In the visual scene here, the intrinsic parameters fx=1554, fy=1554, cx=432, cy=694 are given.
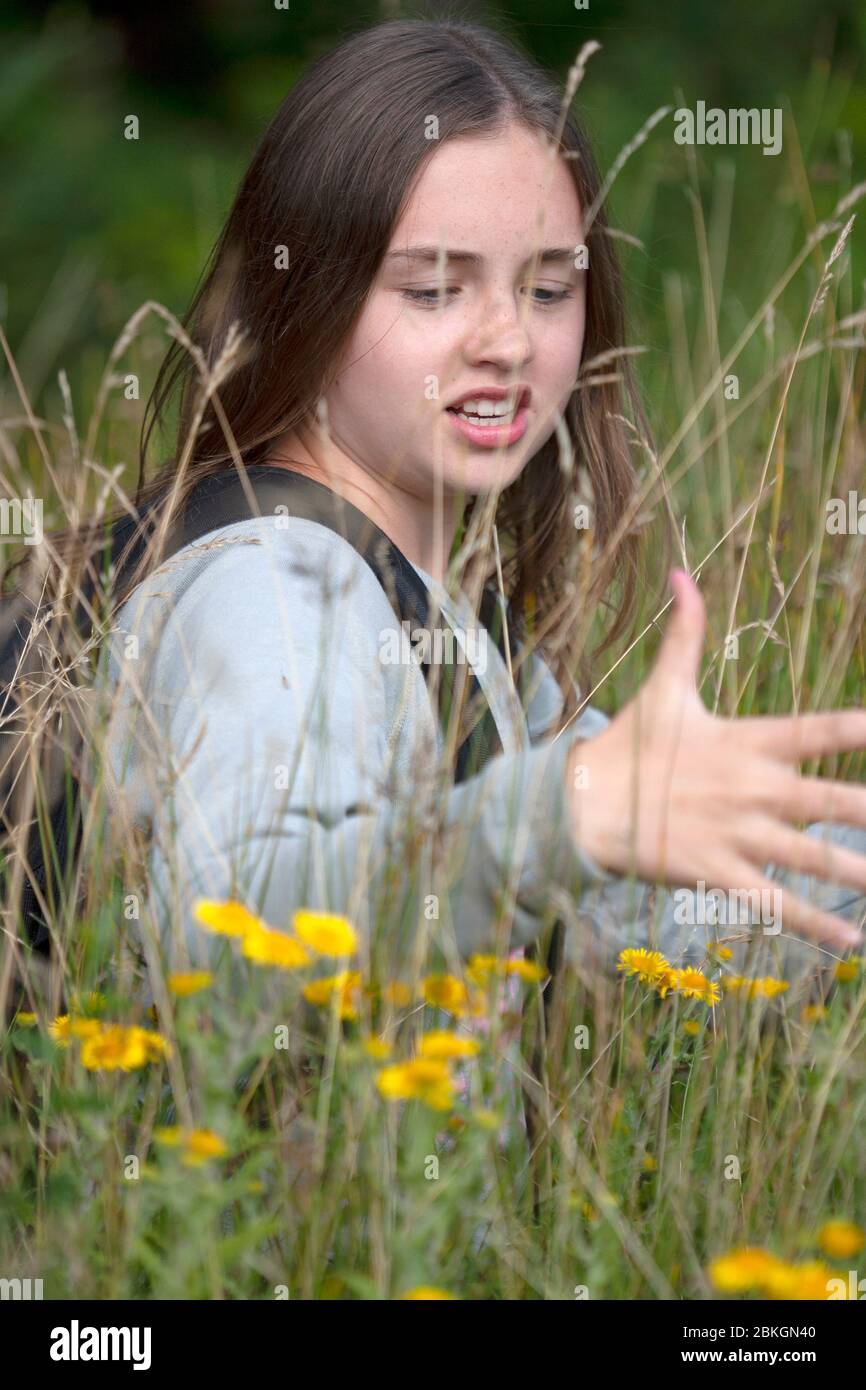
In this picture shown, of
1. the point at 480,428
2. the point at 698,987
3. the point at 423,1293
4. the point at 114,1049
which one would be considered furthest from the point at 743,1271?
the point at 480,428

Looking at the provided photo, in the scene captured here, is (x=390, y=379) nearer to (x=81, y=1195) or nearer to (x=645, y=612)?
(x=645, y=612)

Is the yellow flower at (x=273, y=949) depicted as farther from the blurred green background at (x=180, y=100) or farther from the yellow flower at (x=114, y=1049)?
the blurred green background at (x=180, y=100)

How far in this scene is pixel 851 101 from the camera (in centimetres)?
450

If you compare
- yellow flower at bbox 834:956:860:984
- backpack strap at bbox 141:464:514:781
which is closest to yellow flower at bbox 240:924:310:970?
backpack strap at bbox 141:464:514:781

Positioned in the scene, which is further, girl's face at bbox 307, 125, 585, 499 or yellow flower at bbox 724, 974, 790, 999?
girl's face at bbox 307, 125, 585, 499

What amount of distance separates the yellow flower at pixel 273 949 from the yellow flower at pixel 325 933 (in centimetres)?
1

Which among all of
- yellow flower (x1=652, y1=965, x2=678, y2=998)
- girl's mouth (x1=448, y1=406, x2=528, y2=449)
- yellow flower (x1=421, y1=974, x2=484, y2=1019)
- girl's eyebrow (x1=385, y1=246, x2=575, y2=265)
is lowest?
yellow flower (x1=652, y1=965, x2=678, y2=998)

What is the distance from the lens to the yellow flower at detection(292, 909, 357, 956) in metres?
1.08

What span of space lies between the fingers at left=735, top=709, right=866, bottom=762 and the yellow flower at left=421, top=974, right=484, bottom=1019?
293 millimetres

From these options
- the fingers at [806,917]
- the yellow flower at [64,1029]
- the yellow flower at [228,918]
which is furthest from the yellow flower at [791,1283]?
the yellow flower at [64,1029]

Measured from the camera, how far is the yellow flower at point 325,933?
1077 millimetres

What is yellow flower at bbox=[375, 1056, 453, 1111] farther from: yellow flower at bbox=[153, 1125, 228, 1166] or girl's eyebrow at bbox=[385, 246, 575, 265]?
girl's eyebrow at bbox=[385, 246, 575, 265]

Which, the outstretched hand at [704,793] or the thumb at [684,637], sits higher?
the thumb at [684,637]
